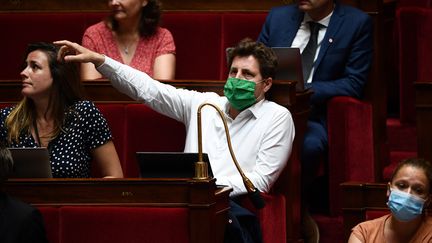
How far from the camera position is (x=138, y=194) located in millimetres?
1183

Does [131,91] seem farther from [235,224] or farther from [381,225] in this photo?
[381,225]

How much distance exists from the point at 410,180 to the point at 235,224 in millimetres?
197

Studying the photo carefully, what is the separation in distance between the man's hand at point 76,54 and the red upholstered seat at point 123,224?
24 cm

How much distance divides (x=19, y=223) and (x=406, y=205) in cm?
40

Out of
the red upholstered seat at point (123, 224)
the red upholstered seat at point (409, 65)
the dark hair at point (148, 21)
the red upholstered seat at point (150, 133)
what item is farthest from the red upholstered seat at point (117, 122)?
the red upholstered seat at point (409, 65)

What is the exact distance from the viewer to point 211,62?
182 centimetres

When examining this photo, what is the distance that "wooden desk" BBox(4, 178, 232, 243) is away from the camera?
45.9 inches

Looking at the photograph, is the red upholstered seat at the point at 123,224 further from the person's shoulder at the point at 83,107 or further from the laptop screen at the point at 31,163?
the person's shoulder at the point at 83,107

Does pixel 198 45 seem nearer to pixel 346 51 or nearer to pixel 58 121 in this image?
pixel 346 51

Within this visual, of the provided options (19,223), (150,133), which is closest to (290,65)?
(150,133)

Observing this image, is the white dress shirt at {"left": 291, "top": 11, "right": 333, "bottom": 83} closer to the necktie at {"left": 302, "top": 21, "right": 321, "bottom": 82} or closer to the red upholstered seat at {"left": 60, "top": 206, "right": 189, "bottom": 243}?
the necktie at {"left": 302, "top": 21, "right": 321, "bottom": 82}

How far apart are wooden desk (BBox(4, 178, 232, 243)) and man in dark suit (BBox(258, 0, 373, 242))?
0.48m

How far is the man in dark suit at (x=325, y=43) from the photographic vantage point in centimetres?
166

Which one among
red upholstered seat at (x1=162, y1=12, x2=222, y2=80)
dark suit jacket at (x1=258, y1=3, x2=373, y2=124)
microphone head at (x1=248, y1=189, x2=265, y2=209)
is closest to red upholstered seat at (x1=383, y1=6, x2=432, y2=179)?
dark suit jacket at (x1=258, y1=3, x2=373, y2=124)
